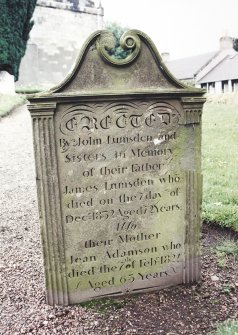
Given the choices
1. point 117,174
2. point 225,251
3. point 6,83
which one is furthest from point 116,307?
point 6,83

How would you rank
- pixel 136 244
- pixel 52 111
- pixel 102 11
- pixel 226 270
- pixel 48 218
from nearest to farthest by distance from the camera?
pixel 52 111 → pixel 48 218 → pixel 136 244 → pixel 226 270 → pixel 102 11

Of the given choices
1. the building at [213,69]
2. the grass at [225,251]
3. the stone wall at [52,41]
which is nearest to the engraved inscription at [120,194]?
the grass at [225,251]

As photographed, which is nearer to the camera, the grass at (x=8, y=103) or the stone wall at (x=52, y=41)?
the grass at (x=8, y=103)

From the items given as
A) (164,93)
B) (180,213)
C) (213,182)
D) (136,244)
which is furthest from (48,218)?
(213,182)

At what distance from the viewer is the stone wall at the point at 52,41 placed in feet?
100.0

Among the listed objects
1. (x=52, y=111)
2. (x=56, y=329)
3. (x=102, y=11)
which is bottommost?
(x=56, y=329)

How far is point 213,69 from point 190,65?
6.05 meters

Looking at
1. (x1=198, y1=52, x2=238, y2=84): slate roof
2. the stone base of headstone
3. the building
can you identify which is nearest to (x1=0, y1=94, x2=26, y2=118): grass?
the stone base of headstone

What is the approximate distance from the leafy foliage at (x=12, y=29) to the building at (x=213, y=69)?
21.0 meters

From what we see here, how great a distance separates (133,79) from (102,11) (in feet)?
113

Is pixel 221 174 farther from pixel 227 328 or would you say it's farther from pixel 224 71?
pixel 224 71

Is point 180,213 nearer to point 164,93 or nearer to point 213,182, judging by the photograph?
point 164,93

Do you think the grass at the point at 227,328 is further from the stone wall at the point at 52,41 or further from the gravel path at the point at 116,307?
the stone wall at the point at 52,41

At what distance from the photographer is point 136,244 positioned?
3033 millimetres
